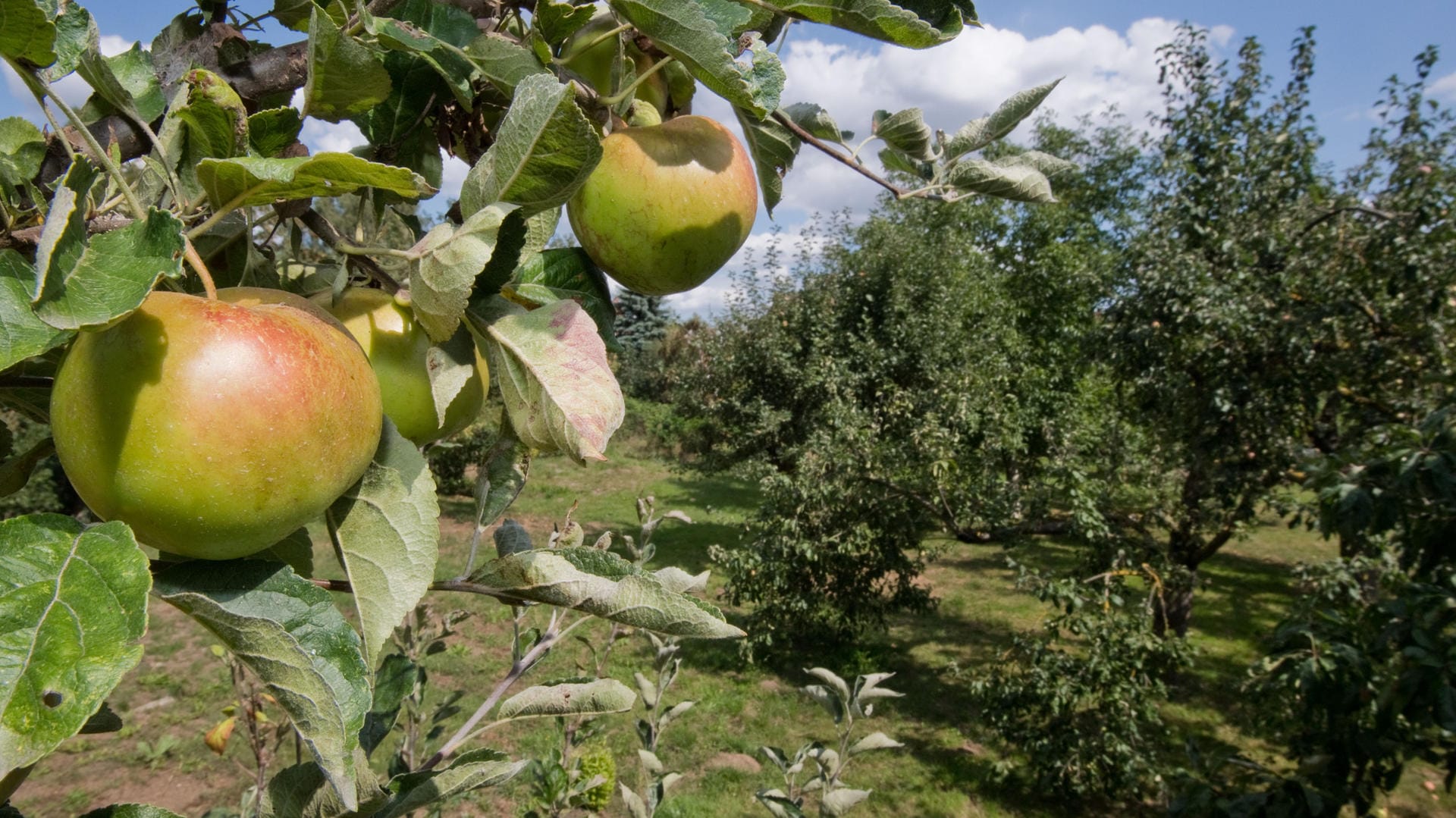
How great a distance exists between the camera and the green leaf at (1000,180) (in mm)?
957

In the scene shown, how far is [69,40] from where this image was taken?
477mm

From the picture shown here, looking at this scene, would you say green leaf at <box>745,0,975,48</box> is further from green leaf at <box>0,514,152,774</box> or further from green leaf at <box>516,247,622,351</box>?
green leaf at <box>0,514,152,774</box>

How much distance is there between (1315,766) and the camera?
2879 mm

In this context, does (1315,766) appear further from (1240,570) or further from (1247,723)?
(1240,570)

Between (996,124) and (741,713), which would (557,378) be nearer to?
Answer: (996,124)

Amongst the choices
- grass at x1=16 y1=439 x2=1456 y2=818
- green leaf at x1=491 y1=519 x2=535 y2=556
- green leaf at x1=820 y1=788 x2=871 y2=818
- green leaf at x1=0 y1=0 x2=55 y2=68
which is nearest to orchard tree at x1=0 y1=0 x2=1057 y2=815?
green leaf at x1=0 y1=0 x2=55 y2=68

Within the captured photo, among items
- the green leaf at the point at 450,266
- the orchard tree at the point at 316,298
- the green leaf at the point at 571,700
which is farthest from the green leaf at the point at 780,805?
the green leaf at the point at 450,266

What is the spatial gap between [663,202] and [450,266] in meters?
0.27

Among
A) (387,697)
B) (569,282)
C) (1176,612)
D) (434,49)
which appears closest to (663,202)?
(569,282)

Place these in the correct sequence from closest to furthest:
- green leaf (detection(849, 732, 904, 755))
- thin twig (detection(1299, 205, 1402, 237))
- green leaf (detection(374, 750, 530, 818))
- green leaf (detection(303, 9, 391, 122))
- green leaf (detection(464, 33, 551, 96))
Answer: green leaf (detection(303, 9, 391, 122))
green leaf (detection(464, 33, 551, 96))
green leaf (detection(374, 750, 530, 818))
green leaf (detection(849, 732, 904, 755))
thin twig (detection(1299, 205, 1402, 237))

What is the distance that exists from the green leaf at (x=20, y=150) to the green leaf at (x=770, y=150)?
1.95 ft

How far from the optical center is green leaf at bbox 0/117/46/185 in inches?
20.3

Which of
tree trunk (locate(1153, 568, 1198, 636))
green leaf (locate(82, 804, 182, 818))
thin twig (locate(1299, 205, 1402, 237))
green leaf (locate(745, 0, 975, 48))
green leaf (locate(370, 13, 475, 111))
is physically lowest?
tree trunk (locate(1153, 568, 1198, 636))

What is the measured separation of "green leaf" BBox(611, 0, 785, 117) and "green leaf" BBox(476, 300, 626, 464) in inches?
8.0
